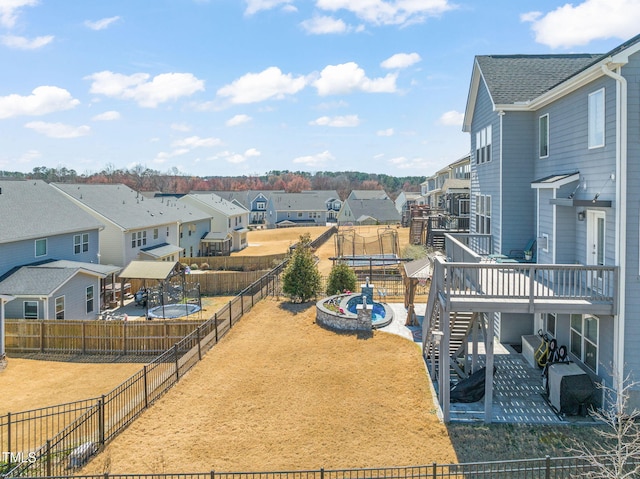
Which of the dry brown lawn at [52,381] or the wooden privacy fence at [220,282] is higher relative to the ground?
the wooden privacy fence at [220,282]

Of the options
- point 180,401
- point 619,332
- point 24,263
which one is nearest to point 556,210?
point 619,332

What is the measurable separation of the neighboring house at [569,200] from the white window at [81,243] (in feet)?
75.3

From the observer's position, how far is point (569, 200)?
11938mm

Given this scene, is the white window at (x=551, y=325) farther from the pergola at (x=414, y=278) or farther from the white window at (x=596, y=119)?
the white window at (x=596, y=119)

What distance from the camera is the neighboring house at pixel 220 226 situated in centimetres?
5216

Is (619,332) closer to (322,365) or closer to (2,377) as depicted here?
(322,365)

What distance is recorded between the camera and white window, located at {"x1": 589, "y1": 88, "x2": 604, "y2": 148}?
11.1 m

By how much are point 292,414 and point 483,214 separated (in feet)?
40.9

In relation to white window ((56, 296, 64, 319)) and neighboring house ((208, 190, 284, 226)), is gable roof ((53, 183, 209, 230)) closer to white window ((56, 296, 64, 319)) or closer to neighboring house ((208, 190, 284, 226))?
white window ((56, 296, 64, 319))

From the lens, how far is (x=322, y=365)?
1529 centimetres

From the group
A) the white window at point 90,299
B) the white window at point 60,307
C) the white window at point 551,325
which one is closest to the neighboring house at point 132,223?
the white window at point 90,299

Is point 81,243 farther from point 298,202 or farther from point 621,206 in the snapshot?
point 298,202

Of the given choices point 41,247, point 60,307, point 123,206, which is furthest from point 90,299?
point 123,206

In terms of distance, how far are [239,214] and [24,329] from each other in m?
39.2
